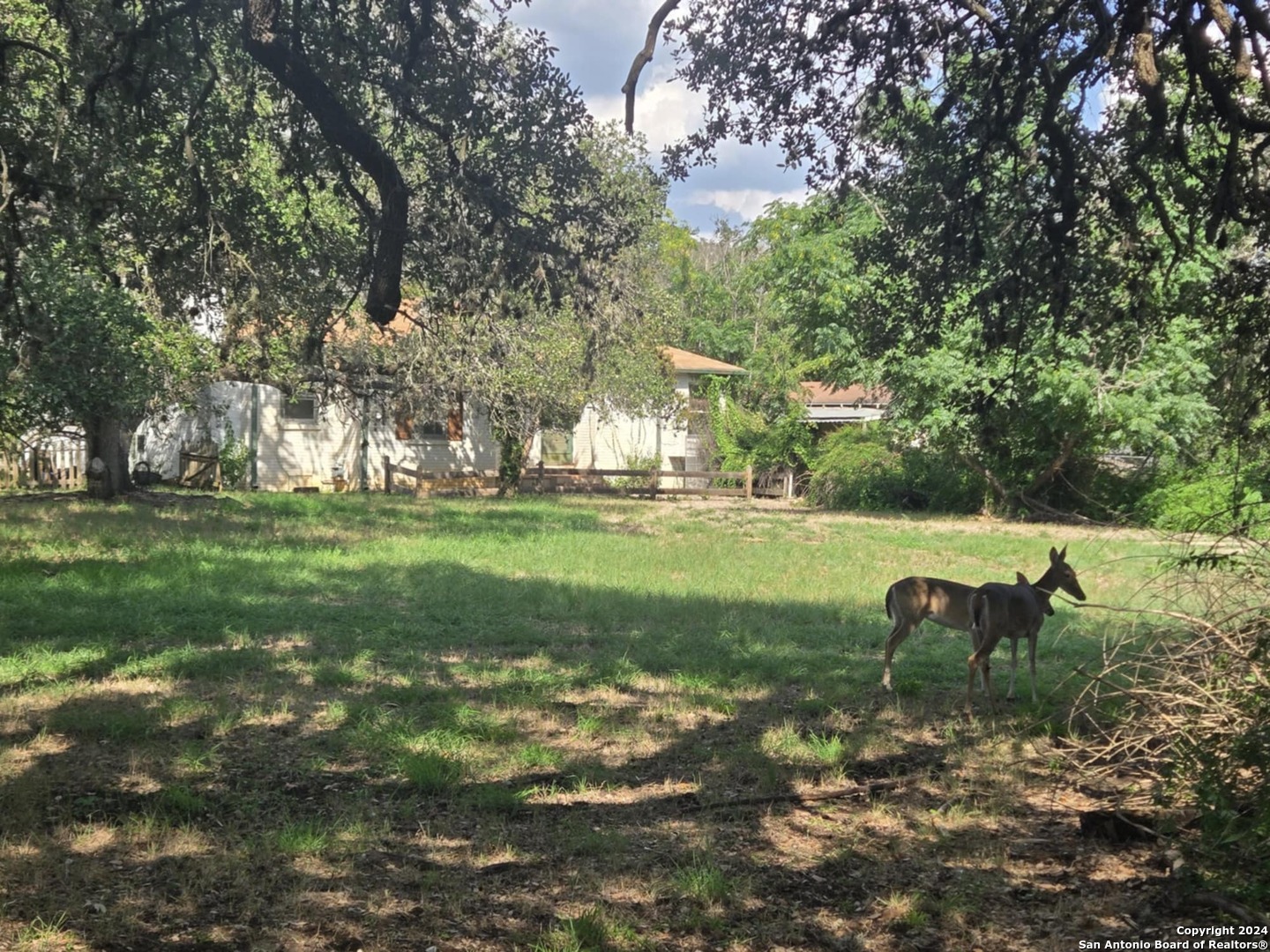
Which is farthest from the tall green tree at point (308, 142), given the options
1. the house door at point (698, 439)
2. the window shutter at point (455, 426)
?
the house door at point (698, 439)

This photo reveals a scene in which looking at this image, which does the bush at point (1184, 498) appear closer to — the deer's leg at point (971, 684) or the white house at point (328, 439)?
the deer's leg at point (971, 684)

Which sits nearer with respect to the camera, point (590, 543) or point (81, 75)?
point (81, 75)

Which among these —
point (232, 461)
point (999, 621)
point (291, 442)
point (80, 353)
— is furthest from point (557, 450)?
point (999, 621)

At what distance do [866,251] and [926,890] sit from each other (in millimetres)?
5607

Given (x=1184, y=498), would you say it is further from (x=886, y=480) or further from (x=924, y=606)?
(x=924, y=606)

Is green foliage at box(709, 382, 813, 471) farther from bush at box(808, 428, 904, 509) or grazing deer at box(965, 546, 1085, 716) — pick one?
grazing deer at box(965, 546, 1085, 716)

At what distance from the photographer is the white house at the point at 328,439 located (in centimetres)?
2825

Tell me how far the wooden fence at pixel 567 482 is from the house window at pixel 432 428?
1.01m

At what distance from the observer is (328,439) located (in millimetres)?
30547

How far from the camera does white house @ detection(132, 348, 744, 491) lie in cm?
2825

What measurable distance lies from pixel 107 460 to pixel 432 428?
40.9 feet

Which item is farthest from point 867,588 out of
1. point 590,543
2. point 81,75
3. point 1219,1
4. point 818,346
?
point 818,346

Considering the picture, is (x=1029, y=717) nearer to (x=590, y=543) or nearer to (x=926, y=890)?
(x=926, y=890)

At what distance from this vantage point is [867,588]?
13688 mm
